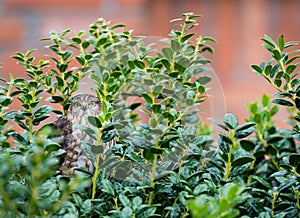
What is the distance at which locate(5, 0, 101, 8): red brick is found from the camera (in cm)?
206

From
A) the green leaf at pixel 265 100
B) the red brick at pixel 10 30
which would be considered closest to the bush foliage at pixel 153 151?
the green leaf at pixel 265 100

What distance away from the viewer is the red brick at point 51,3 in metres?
2.06

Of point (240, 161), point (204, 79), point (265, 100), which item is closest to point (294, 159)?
point (240, 161)

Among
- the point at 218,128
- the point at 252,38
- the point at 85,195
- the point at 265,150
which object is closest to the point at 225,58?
the point at 252,38

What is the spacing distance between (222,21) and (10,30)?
2.68 feet

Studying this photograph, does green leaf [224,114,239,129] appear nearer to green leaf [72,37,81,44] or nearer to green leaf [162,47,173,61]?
green leaf [162,47,173,61]

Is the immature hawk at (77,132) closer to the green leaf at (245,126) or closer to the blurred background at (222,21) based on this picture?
the green leaf at (245,126)

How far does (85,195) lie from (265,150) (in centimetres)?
37

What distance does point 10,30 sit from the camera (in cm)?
204

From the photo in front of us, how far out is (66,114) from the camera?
29.2 inches

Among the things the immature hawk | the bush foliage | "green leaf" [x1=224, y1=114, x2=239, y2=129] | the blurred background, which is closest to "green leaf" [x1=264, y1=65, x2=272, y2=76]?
the bush foliage

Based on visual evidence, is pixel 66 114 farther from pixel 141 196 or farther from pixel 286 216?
pixel 286 216

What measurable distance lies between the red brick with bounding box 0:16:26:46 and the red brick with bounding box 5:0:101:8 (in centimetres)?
6

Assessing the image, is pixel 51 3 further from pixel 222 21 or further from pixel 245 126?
pixel 245 126
